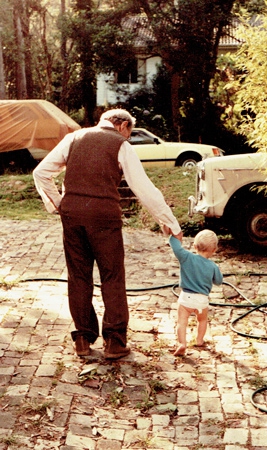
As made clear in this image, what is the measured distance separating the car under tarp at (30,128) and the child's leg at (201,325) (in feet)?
47.0

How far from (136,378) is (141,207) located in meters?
8.39

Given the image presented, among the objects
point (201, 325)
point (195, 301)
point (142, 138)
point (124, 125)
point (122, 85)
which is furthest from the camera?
point (122, 85)

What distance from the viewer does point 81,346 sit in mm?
5387

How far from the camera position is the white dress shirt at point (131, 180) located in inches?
200

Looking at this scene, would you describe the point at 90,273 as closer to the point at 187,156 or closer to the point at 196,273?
the point at 196,273

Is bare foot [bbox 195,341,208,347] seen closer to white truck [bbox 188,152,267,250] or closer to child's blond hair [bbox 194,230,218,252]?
child's blond hair [bbox 194,230,218,252]

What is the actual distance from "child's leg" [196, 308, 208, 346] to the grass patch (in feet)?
18.1

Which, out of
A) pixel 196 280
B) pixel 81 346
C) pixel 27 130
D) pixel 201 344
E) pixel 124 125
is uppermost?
pixel 124 125

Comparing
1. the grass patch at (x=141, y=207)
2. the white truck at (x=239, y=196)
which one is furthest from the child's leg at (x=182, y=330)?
the grass patch at (x=141, y=207)

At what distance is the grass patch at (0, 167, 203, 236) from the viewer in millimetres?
11777

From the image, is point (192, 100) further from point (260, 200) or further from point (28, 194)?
point (260, 200)

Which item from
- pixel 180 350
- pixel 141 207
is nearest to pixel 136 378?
pixel 180 350

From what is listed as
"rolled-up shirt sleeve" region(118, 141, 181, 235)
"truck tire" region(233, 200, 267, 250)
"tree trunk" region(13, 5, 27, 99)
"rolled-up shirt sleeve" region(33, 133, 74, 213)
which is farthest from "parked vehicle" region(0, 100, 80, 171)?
"rolled-up shirt sleeve" region(118, 141, 181, 235)

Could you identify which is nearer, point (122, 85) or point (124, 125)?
point (124, 125)
